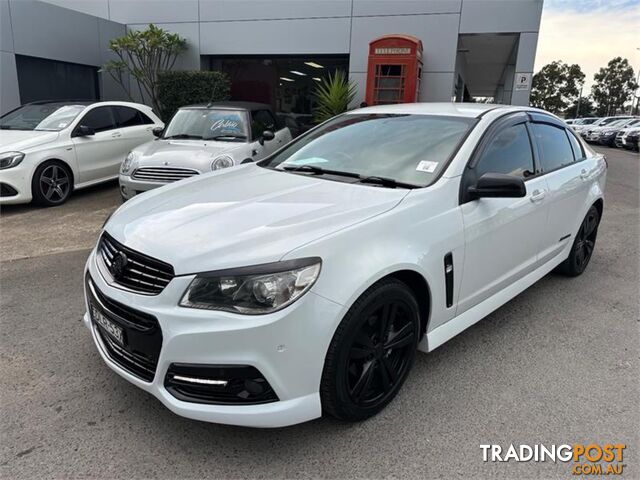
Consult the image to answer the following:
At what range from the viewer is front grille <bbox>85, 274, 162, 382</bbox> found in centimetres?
213

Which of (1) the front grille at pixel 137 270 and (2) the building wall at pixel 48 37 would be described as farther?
(2) the building wall at pixel 48 37

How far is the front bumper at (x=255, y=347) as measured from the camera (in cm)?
201

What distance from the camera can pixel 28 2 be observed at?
1122 centimetres

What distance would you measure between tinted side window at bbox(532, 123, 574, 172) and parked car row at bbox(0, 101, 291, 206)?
152 inches

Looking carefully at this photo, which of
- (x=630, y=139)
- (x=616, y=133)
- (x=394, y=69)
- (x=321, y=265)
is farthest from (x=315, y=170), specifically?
(x=616, y=133)

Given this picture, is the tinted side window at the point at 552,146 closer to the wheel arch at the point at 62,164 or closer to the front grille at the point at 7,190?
the wheel arch at the point at 62,164

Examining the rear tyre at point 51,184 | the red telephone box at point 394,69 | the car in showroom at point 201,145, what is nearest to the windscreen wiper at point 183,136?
the car in showroom at point 201,145

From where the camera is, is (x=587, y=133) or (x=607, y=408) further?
(x=587, y=133)

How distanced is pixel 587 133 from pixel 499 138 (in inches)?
1262

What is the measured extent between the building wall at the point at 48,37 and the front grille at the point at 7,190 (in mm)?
5755

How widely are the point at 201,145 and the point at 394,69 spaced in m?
5.88

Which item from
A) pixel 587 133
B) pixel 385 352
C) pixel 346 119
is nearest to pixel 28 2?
pixel 346 119

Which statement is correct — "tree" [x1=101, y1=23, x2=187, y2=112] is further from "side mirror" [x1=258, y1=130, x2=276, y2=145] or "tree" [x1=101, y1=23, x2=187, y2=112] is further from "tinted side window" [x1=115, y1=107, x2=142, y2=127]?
"side mirror" [x1=258, y1=130, x2=276, y2=145]

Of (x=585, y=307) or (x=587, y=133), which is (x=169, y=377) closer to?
(x=585, y=307)
